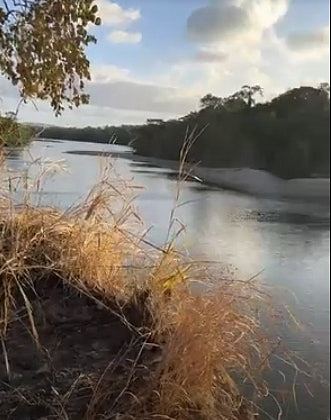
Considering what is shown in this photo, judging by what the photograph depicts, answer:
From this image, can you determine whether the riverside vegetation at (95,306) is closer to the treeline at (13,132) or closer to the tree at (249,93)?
the treeline at (13,132)

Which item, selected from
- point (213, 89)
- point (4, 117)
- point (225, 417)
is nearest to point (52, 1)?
point (4, 117)

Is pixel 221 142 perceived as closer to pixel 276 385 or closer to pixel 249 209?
pixel 249 209

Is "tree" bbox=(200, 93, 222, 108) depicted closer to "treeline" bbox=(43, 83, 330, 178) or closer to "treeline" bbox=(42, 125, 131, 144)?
"treeline" bbox=(43, 83, 330, 178)

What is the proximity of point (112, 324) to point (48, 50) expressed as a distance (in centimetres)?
88

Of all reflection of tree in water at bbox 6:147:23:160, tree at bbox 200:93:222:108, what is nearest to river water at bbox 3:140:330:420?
reflection of tree in water at bbox 6:147:23:160

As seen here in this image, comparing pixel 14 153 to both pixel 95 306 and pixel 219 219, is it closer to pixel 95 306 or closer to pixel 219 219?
pixel 95 306

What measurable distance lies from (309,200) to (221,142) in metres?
0.87

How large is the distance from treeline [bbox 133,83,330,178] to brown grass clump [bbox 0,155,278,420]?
32 cm

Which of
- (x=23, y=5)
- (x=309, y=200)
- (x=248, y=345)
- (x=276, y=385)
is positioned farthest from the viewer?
(x=23, y=5)

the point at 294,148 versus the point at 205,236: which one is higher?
the point at 294,148

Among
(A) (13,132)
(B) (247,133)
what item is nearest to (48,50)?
(A) (13,132)

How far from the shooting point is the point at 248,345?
191cm

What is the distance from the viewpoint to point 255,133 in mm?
1637

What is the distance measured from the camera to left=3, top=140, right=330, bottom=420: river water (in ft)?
5.99
